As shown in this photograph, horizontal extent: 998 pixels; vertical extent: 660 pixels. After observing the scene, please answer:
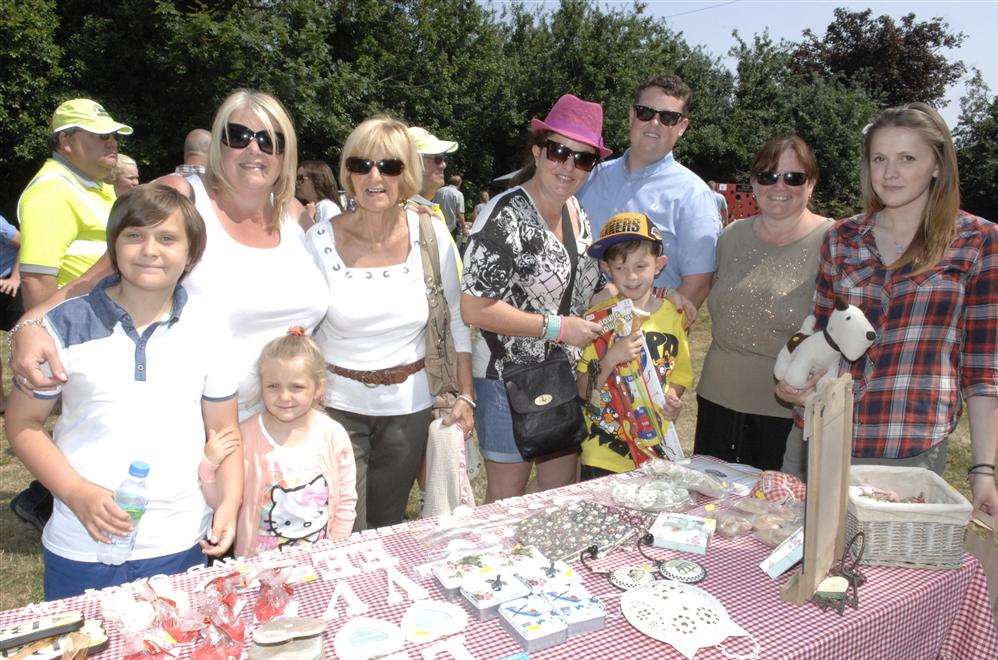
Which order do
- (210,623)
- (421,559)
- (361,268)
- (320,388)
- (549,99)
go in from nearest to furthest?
(210,623) → (421,559) → (320,388) → (361,268) → (549,99)

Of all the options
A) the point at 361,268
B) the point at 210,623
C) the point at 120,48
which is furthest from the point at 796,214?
the point at 120,48

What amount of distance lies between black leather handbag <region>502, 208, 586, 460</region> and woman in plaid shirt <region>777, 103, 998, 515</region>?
1047 millimetres

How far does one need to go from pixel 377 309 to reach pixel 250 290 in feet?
1.52

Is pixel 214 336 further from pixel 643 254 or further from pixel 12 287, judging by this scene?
pixel 12 287

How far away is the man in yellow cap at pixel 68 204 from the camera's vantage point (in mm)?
3678

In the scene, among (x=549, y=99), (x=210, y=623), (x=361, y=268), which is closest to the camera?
(x=210, y=623)

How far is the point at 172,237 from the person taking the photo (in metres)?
1.92

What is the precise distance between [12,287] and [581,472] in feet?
15.1

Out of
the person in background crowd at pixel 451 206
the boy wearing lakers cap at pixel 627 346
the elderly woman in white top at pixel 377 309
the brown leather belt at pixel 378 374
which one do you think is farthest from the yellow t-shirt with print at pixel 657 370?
the person in background crowd at pixel 451 206

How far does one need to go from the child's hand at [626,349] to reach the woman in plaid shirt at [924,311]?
73 cm

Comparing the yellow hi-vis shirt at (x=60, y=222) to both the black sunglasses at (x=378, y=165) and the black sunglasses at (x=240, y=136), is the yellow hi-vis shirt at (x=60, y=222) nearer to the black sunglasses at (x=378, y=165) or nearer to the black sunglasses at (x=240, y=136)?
the black sunglasses at (x=240, y=136)

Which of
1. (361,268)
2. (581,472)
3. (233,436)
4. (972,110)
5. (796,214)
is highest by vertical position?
(972,110)

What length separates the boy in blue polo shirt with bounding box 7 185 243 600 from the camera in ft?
5.91

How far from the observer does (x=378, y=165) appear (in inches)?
102
